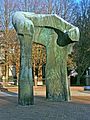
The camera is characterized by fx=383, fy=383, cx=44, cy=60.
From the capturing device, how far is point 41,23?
19.9 metres

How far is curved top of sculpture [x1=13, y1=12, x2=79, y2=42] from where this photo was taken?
18.4m

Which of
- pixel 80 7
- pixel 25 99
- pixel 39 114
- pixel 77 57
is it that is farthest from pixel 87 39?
pixel 39 114

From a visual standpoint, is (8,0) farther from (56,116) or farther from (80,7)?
(56,116)

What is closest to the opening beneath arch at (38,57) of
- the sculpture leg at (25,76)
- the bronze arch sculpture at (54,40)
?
the bronze arch sculpture at (54,40)

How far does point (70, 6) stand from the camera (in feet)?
166

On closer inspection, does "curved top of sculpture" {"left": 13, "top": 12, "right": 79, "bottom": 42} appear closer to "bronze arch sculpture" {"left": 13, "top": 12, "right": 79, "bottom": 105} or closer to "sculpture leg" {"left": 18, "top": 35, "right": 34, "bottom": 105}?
"bronze arch sculpture" {"left": 13, "top": 12, "right": 79, "bottom": 105}

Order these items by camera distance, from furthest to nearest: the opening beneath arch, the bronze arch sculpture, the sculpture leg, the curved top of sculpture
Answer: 1. the opening beneath arch
2. the bronze arch sculpture
3. the curved top of sculpture
4. the sculpture leg

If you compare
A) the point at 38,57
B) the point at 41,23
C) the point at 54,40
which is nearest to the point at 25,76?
the point at 41,23

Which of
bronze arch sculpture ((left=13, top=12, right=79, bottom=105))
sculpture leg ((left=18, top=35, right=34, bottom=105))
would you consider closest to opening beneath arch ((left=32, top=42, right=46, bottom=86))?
bronze arch sculpture ((left=13, top=12, right=79, bottom=105))

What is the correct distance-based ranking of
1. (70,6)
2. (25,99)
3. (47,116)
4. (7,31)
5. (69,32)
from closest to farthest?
1. (47,116)
2. (25,99)
3. (69,32)
4. (7,31)
5. (70,6)

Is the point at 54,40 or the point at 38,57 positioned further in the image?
the point at 38,57

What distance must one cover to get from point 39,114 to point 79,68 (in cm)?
3694

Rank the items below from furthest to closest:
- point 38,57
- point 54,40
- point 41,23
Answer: point 38,57, point 54,40, point 41,23

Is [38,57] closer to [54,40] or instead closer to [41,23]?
[54,40]
